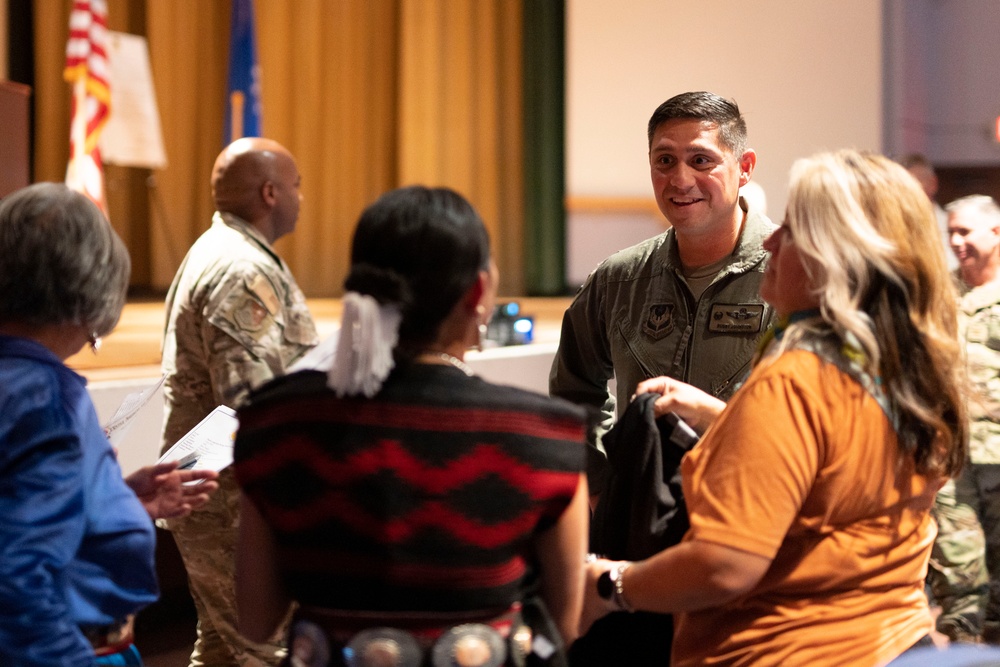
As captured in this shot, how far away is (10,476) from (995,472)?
298 centimetres

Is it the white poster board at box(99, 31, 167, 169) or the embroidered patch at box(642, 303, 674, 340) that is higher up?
the white poster board at box(99, 31, 167, 169)

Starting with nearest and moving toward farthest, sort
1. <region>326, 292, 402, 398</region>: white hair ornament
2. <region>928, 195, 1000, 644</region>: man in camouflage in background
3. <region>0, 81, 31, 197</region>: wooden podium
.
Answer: <region>326, 292, 402, 398</region>: white hair ornament, <region>928, 195, 1000, 644</region>: man in camouflage in background, <region>0, 81, 31, 197</region>: wooden podium

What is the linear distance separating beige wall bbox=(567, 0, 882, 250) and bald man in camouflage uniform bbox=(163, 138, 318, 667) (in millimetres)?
5068

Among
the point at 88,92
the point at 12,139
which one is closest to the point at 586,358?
the point at 12,139

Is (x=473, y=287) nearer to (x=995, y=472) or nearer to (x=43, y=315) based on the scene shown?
(x=43, y=315)

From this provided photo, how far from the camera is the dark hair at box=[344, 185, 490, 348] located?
123 centimetres

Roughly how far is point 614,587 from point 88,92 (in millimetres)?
4973

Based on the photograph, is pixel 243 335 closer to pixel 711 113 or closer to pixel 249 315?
pixel 249 315

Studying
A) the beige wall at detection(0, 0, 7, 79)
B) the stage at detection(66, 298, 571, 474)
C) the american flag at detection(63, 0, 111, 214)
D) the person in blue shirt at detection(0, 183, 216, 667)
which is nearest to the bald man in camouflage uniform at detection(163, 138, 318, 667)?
the stage at detection(66, 298, 571, 474)

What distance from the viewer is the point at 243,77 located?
6828 millimetres

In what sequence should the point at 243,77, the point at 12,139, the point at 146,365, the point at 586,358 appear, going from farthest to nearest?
1. the point at 243,77
2. the point at 12,139
3. the point at 146,365
4. the point at 586,358

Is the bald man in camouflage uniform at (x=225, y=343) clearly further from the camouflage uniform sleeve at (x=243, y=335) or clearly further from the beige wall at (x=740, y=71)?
the beige wall at (x=740, y=71)

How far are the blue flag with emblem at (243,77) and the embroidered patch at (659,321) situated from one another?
5024mm

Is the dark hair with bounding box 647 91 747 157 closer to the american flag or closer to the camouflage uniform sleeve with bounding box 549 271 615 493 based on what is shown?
the camouflage uniform sleeve with bounding box 549 271 615 493
